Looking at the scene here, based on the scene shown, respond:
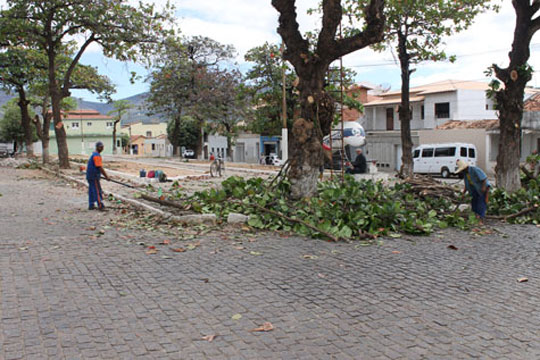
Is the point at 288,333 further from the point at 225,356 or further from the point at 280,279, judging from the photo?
the point at 280,279

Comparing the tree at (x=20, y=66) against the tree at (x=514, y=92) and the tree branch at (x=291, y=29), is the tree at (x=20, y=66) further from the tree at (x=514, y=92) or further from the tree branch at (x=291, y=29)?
the tree at (x=514, y=92)

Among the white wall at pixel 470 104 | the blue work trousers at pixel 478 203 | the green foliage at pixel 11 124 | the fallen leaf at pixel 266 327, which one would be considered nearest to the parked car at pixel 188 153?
the green foliage at pixel 11 124

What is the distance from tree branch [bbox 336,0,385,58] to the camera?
9.63 meters

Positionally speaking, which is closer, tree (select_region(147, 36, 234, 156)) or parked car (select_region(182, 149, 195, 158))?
tree (select_region(147, 36, 234, 156))

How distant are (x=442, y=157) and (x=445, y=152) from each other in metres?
0.36

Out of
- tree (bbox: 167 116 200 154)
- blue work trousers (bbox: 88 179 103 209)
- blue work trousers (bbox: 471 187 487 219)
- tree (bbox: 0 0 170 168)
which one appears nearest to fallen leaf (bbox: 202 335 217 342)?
blue work trousers (bbox: 88 179 103 209)

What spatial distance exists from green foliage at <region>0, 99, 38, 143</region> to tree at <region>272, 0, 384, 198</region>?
55534mm

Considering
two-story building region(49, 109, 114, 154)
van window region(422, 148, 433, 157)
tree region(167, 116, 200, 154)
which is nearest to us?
van window region(422, 148, 433, 157)

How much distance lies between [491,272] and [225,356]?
4117mm

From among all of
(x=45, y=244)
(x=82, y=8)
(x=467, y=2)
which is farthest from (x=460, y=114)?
(x=45, y=244)

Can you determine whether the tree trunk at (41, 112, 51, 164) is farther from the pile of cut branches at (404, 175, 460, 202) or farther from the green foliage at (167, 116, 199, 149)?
the green foliage at (167, 116, 199, 149)

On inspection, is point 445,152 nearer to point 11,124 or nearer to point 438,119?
point 438,119

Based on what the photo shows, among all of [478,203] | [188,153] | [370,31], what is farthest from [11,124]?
[478,203]

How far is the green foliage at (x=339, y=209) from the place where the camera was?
833cm
